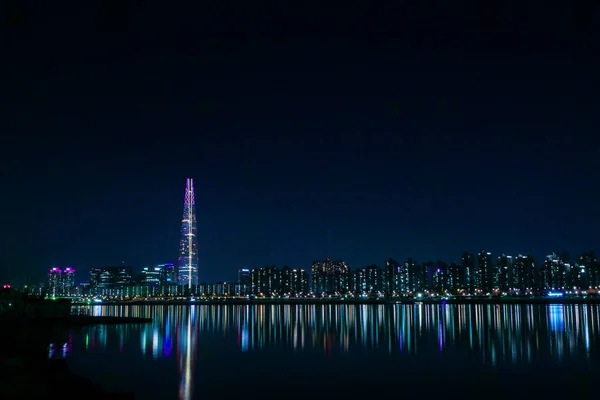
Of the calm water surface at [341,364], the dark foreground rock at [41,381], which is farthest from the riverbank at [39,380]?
the calm water surface at [341,364]

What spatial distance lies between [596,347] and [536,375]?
45.8 feet

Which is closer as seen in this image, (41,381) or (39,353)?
(41,381)

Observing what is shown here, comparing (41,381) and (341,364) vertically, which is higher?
(41,381)

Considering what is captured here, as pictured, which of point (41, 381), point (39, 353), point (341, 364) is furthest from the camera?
point (341, 364)

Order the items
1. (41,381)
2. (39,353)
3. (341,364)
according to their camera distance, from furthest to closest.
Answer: (341,364) → (39,353) → (41,381)

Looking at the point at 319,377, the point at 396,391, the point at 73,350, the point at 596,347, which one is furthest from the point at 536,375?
the point at 73,350

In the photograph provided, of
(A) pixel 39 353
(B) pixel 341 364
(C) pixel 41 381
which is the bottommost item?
(B) pixel 341 364

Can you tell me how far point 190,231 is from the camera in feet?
435

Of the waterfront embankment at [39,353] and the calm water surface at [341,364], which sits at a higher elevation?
the waterfront embankment at [39,353]

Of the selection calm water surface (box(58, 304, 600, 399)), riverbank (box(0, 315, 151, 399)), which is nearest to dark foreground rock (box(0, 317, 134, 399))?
riverbank (box(0, 315, 151, 399))

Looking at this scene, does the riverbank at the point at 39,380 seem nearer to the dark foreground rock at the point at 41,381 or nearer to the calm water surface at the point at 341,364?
the dark foreground rock at the point at 41,381

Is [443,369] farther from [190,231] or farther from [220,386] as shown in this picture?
[190,231]

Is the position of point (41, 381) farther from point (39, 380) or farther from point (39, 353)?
point (39, 353)

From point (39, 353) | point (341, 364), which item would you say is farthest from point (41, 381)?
point (341, 364)
